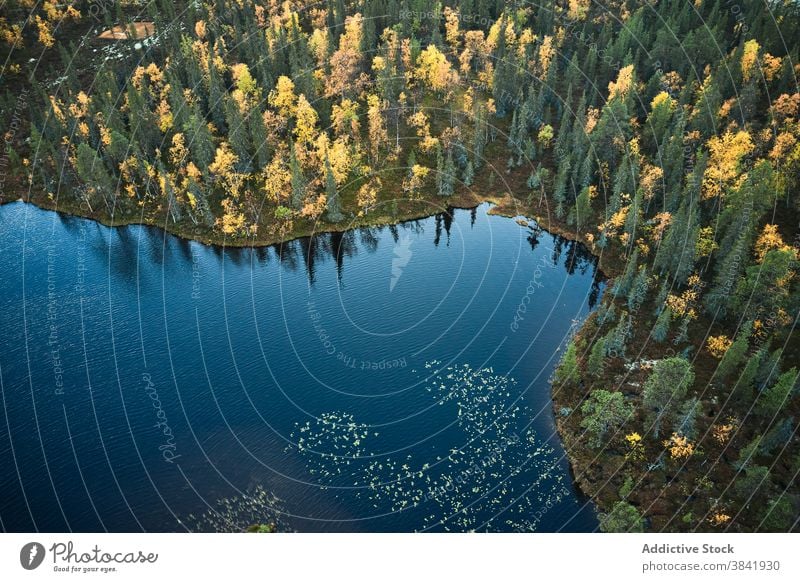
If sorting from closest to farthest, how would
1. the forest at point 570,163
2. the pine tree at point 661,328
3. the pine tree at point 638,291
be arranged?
the forest at point 570,163 < the pine tree at point 661,328 < the pine tree at point 638,291

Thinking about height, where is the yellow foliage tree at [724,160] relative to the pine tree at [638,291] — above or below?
above

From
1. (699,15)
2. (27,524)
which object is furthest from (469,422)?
(699,15)

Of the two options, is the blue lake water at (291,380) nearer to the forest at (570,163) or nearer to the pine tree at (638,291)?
the forest at (570,163)

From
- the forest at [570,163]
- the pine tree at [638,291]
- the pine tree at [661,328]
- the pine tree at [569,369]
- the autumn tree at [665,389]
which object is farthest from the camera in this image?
the pine tree at [638,291]

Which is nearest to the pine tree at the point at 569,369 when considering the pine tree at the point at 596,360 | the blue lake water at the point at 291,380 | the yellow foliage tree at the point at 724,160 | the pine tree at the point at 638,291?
the pine tree at the point at 596,360

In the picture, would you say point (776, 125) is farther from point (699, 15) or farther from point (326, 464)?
point (326, 464)
